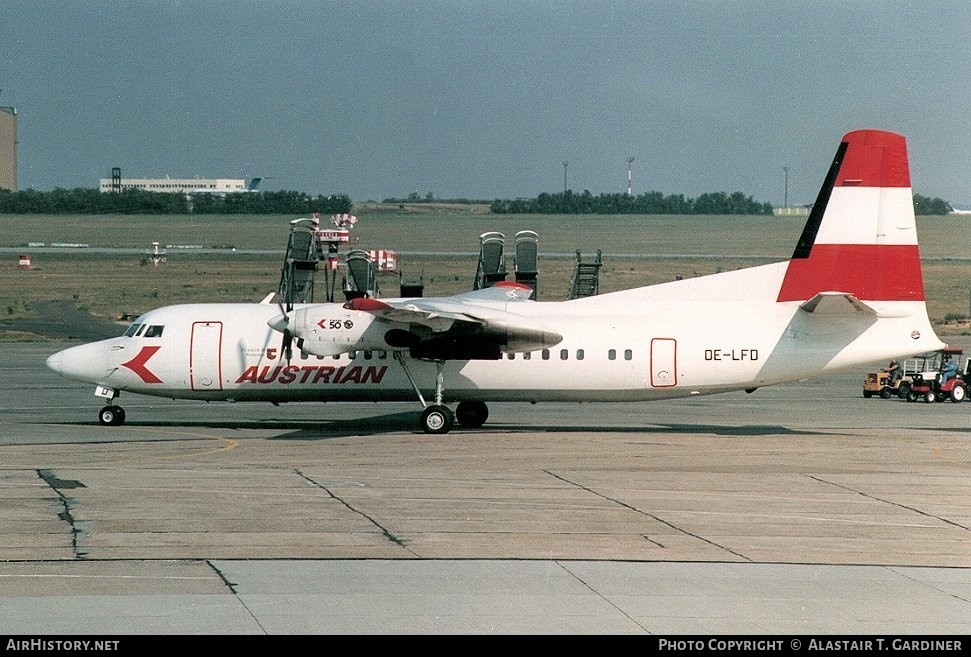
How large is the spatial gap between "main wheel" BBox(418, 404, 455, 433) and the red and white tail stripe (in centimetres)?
806

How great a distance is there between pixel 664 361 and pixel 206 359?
35.0ft

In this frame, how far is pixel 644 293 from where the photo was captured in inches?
1120

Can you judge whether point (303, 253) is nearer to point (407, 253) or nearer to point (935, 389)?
point (935, 389)

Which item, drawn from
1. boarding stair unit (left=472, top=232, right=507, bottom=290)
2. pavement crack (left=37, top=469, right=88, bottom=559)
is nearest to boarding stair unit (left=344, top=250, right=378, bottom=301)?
boarding stair unit (left=472, top=232, right=507, bottom=290)

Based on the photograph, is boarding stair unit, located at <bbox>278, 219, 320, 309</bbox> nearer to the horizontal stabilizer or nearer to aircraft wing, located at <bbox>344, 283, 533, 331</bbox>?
aircraft wing, located at <bbox>344, 283, 533, 331</bbox>

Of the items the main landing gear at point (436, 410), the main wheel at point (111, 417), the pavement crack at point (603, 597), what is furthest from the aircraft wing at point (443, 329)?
the pavement crack at point (603, 597)

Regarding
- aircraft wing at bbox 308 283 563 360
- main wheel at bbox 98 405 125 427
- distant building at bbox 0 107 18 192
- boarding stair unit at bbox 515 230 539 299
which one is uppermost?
distant building at bbox 0 107 18 192

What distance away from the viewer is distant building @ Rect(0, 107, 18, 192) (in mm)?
150500

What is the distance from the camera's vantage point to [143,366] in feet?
93.9

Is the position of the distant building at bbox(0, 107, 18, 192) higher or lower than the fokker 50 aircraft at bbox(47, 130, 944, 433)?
higher

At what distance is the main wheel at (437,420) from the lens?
27.6 meters

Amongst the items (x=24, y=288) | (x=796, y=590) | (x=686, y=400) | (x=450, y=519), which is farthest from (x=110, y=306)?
(x=796, y=590)

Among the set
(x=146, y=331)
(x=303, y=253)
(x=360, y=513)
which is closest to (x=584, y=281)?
(x=303, y=253)
